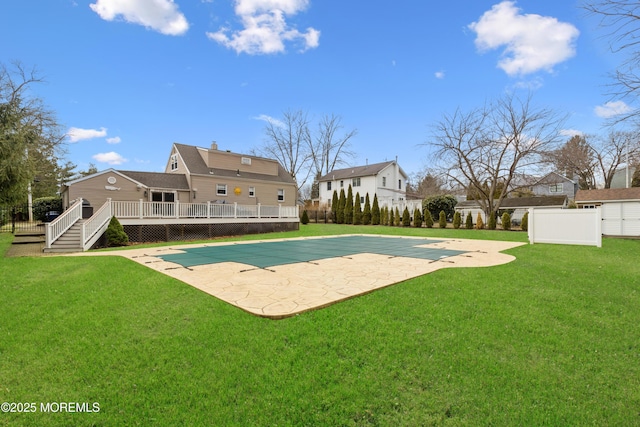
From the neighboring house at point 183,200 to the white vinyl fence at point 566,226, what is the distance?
12824mm

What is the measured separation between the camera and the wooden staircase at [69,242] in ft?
33.7

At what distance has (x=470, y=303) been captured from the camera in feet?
13.4

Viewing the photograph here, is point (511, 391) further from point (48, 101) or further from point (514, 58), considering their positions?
point (48, 101)

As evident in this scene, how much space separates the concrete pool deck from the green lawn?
0.30m

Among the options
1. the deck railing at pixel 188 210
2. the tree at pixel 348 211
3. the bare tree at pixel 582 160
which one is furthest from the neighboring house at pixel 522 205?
the deck railing at pixel 188 210

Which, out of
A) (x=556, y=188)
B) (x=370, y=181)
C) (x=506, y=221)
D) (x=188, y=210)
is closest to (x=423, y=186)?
(x=370, y=181)

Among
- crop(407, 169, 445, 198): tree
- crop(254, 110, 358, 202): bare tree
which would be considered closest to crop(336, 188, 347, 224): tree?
crop(254, 110, 358, 202): bare tree

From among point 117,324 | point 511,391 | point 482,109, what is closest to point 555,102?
point 482,109

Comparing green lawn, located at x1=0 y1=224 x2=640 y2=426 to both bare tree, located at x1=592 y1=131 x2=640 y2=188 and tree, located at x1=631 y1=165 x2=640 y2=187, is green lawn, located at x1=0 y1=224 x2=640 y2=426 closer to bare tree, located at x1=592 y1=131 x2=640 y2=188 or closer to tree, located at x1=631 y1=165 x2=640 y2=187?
tree, located at x1=631 y1=165 x2=640 y2=187

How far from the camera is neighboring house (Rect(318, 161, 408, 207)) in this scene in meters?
33.6

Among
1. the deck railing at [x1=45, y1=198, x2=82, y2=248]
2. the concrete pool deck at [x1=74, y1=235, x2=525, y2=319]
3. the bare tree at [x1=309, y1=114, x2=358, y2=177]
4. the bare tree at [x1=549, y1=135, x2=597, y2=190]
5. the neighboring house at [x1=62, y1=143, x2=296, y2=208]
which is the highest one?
the bare tree at [x1=309, y1=114, x2=358, y2=177]

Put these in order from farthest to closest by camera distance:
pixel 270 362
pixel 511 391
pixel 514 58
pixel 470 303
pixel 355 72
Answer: pixel 355 72
pixel 514 58
pixel 470 303
pixel 270 362
pixel 511 391

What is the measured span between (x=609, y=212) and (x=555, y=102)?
830 centimetres

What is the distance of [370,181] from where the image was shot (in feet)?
111
